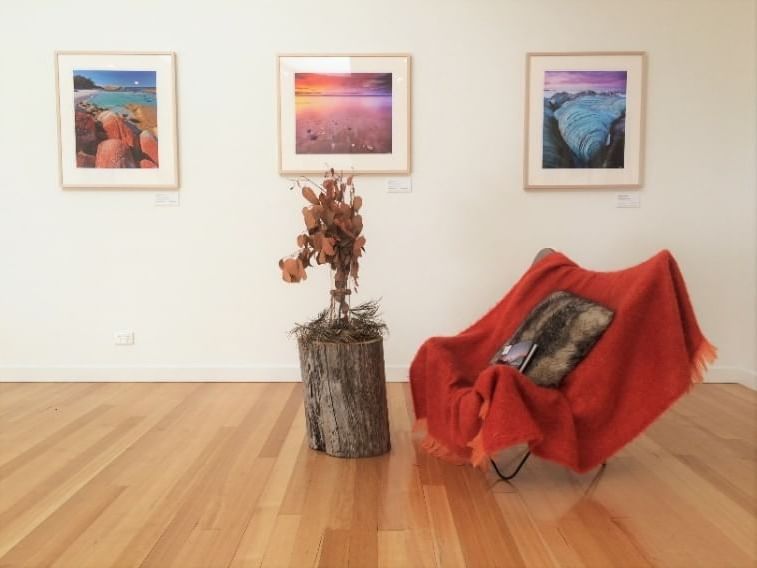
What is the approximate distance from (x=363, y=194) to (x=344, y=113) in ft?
1.69

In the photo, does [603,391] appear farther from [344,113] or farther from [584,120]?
[344,113]

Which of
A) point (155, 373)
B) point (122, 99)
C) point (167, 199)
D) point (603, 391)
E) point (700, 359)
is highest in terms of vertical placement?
point (122, 99)

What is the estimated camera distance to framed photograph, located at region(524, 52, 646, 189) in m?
4.30

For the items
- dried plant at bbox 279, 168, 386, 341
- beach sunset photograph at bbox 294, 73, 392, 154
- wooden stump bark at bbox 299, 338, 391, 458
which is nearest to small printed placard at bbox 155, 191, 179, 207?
beach sunset photograph at bbox 294, 73, 392, 154

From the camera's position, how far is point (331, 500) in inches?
97.5

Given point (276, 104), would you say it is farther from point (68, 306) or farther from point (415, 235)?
point (68, 306)

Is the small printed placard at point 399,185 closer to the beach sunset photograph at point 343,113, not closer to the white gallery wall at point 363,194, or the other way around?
the white gallery wall at point 363,194

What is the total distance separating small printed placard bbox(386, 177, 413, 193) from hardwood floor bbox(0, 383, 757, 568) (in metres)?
1.52

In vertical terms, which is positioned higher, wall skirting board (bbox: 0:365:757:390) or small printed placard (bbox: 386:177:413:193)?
small printed placard (bbox: 386:177:413:193)

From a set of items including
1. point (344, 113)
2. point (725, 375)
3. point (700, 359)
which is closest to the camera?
point (700, 359)

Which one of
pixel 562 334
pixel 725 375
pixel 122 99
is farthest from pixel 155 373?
pixel 725 375

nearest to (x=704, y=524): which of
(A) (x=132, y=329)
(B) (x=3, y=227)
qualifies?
(A) (x=132, y=329)

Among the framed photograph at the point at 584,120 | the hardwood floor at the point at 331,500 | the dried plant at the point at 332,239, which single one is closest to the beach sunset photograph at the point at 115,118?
the hardwood floor at the point at 331,500

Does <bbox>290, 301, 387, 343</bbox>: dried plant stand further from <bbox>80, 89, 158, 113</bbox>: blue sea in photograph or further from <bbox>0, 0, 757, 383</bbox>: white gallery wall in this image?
<bbox>80, 89, 158, 113</bbox>: blue sea in photograph
